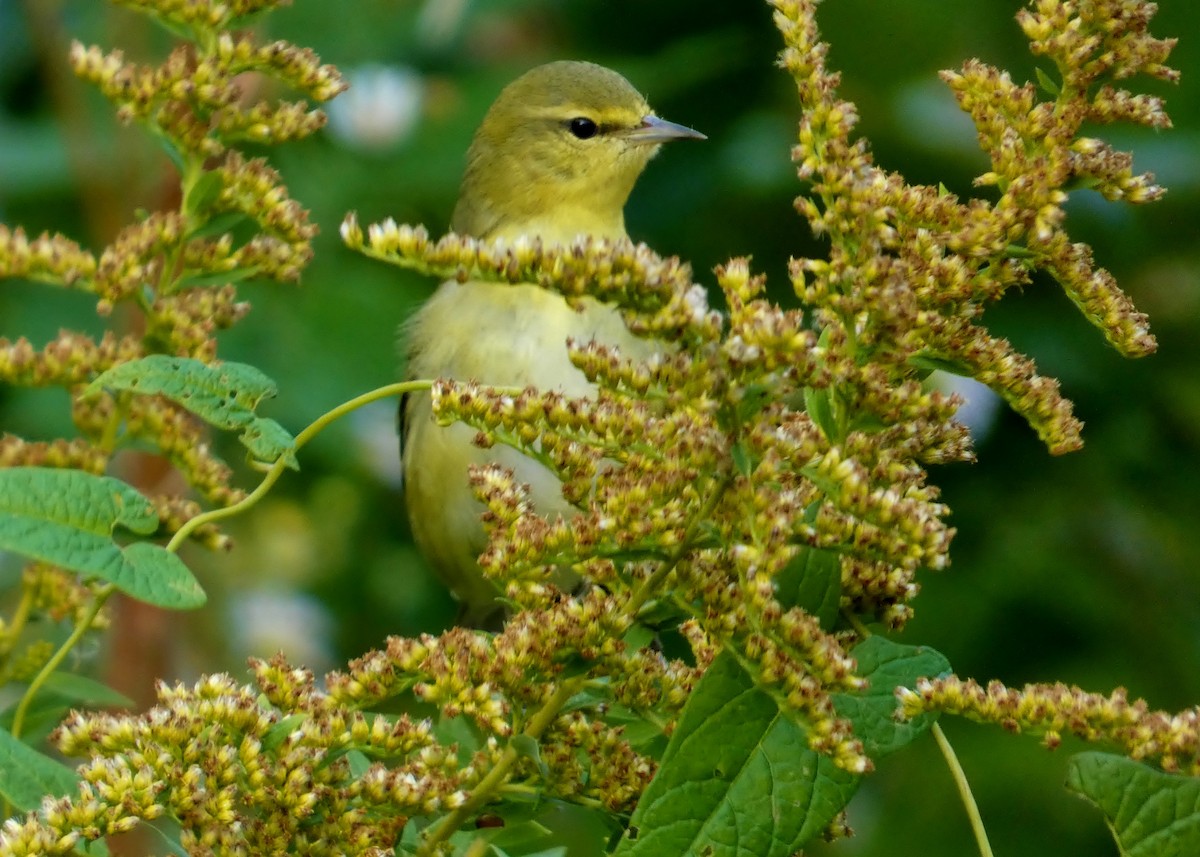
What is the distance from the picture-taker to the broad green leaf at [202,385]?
1.59m

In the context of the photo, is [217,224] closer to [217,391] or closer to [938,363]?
[217,391]

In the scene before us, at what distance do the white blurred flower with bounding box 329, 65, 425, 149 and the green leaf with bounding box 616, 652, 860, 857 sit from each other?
331 cm

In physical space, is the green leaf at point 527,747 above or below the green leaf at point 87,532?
below

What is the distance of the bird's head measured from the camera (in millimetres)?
4281

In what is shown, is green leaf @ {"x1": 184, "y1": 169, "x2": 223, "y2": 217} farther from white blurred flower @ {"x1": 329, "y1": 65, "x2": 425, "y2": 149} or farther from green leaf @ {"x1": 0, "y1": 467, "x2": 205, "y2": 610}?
white blurred flower @ {"x1": 329, "y1": 65, "x2": 425, "y2": 149}

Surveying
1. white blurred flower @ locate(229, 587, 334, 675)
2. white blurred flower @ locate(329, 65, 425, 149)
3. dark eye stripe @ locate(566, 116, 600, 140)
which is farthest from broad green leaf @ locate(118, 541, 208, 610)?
white blurred flower @ locate(229, 587, 334, 675)

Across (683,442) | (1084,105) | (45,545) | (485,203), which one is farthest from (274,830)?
(485,203)

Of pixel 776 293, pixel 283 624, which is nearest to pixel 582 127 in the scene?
pixel 776 293

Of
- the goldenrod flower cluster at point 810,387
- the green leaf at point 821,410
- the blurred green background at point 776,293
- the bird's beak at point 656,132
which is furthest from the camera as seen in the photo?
the blurred green background at point 776,293

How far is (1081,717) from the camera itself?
145 cm

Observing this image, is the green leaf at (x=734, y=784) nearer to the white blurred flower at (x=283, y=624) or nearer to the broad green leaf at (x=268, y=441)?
the broad green leaf at (x=268, y=441)

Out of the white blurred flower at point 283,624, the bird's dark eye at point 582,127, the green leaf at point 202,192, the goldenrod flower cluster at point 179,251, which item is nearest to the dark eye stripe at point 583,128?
the bird's dark eye at point 582,127

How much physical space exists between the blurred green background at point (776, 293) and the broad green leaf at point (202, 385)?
2.39m

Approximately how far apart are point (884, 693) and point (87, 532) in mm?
722
